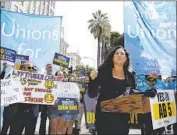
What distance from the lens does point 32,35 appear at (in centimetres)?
805

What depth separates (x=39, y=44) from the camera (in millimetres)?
8117

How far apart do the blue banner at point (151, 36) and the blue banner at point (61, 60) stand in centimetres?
174

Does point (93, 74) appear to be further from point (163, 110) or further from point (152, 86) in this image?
point (152, 86)

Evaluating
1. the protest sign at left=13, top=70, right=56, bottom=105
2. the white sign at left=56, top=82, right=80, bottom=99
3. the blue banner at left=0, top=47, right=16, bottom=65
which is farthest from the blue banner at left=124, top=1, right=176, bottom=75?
the blue banner at left=0, top=47, right=16, bottom=65

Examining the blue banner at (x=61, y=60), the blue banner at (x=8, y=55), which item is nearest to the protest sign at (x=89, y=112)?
the blue banner at (x=61, y=60)

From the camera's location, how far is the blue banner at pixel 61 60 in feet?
27.5

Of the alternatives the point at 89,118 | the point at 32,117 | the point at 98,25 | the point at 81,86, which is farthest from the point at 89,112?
the point at 98,25

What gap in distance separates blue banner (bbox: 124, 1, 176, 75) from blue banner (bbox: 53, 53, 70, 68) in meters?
1.74

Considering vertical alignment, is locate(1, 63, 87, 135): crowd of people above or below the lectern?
below

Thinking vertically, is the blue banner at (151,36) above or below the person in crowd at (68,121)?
above

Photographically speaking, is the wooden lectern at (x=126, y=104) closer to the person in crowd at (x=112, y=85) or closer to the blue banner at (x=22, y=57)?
the person in crowd at (x=112, y=85)

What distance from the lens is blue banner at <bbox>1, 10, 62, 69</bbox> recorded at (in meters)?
7.90

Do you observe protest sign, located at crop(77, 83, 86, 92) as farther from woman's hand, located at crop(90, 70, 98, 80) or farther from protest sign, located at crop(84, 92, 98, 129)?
woman's hand, located at crop(90, 70, 98, 80)

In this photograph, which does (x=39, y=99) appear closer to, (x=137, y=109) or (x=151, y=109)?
(x=151, y=109)
